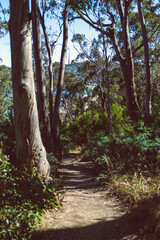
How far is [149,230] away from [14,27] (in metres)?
3.88

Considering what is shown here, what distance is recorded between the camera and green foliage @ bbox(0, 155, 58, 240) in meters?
2.76

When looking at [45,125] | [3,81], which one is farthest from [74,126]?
[3,81]

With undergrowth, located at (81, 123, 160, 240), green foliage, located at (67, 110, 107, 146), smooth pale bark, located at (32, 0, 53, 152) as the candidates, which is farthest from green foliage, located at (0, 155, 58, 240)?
green foliage, located at (67, 110, 107, 146)

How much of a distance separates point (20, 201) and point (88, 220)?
1189mm

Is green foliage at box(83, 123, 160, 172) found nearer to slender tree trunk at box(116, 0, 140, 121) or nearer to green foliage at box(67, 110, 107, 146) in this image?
slender tree trunk at box(116, 0, 140, 121)

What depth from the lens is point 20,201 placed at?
3279mm

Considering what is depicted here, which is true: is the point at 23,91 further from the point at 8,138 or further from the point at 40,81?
the point at 40,81

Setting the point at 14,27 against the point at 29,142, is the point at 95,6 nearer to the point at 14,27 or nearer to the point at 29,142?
the point at 14,27

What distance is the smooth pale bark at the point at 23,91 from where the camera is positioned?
3879 millimetres

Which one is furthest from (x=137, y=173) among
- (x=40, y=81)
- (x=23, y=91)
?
(x=40, y=81)

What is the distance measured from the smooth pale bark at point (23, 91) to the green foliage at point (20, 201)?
375 mm

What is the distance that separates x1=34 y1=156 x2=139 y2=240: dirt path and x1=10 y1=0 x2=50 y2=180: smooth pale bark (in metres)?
0.86

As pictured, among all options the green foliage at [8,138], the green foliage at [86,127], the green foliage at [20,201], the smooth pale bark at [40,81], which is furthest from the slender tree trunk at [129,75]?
the green foliage at [20,201]

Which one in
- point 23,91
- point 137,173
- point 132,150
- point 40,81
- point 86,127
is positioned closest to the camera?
point 23,91
